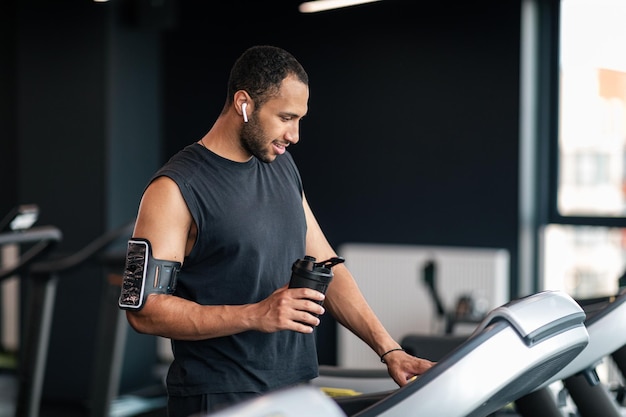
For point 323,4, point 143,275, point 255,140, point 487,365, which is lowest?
point 487,365

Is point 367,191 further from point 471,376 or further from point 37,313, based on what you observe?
point 471,376

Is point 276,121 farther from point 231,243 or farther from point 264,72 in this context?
point 231,243

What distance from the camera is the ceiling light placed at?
5488 mm

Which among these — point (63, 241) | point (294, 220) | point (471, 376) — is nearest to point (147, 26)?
point (63, 241)

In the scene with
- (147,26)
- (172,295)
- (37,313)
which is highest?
(147,26)

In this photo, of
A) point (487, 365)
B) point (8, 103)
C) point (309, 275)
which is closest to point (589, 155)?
point (8, 103)

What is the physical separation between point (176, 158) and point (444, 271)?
401cm

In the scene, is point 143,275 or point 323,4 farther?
point 323,4

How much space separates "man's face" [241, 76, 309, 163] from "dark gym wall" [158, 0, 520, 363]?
3924 mm

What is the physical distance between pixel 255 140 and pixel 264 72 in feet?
0.49

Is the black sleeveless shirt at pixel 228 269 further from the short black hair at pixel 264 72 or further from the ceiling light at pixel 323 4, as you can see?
the ceiling light at pixel 323 4

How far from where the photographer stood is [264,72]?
6.99ft

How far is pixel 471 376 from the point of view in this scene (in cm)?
163

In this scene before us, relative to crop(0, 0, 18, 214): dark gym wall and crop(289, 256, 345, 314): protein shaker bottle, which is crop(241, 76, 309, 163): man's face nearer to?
crop(289, 256, 345, 314): protein shaker bottle
